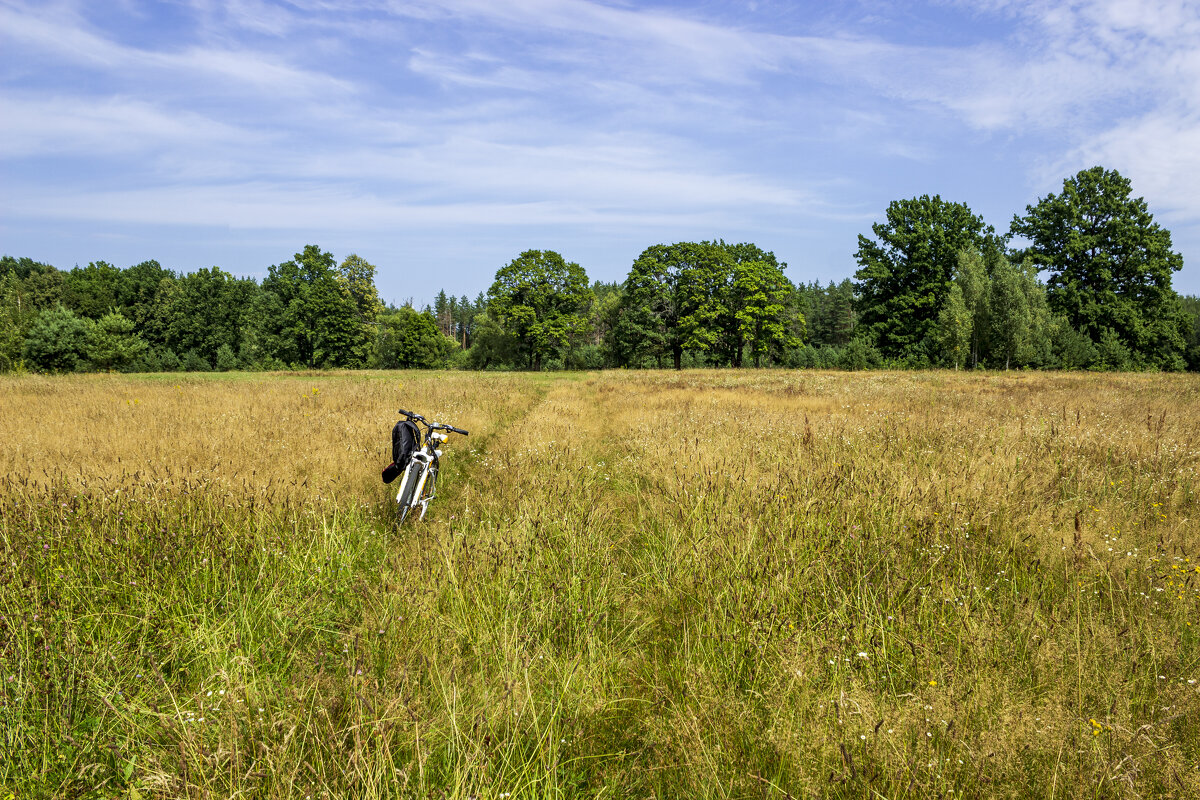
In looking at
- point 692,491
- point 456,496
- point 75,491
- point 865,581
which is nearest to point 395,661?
point 865,581

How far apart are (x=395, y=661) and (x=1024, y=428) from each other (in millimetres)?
10480

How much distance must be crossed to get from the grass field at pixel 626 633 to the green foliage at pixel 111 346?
180 ft

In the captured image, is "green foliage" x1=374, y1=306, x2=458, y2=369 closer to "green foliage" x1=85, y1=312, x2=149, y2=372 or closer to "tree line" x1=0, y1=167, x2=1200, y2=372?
"tree line" x1=0, y1=167, x2=1200, y2=372

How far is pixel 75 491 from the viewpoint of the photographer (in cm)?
546

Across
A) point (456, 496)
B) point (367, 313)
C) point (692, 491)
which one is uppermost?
point (367, 313)

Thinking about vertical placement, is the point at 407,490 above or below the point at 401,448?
below

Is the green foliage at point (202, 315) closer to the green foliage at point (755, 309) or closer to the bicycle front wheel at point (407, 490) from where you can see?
the green foliage at point (755, 309)

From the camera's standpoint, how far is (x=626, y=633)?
11.8 feet

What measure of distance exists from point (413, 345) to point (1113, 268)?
254 feet

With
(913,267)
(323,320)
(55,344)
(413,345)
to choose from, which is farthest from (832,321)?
(55,344)

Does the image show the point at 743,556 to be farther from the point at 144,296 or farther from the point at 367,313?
the point at 144,296

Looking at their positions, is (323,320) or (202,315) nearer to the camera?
(323,320)

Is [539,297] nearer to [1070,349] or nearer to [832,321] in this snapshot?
[1070,349]

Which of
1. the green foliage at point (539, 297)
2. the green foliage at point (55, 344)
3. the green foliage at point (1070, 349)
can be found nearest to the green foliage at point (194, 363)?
the green foliage at point (55, 344)
